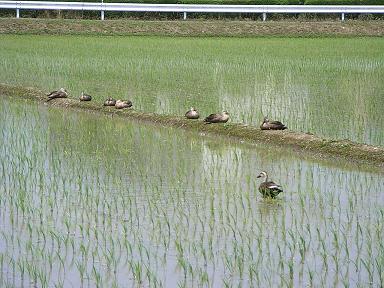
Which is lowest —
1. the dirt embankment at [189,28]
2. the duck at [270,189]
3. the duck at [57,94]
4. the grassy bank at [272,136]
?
the dirt embankment at [189,28]

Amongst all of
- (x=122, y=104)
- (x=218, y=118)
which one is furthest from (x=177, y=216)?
(x=122, y=104)

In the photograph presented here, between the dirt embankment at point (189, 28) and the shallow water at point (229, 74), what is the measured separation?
716mm

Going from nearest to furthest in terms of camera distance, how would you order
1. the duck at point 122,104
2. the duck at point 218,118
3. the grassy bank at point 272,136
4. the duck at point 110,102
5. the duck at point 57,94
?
the grassy bank at point 272,136 < the duck at point 218,118 < the duck at point 122,104 < the duck at point 110,102 < the duck at point 57,94

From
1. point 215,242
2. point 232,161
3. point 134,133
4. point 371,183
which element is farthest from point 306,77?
point 215,242

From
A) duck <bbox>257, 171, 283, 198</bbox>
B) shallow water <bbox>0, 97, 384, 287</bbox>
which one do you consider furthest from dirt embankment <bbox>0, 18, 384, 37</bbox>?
duck <bbox>257, 171, 283, 198</bbox>

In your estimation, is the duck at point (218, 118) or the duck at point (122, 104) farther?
the duck at point (122, 104)

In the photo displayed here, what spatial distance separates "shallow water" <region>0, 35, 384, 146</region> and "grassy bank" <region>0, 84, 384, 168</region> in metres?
0.49

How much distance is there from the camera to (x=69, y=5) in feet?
88.7

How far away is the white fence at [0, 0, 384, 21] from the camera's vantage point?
88.2 feet

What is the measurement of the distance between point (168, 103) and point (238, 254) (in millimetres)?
7667

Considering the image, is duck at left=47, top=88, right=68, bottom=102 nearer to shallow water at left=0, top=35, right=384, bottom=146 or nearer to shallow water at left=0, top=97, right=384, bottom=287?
shallow water at left=0, top=35, right=384, bottom=146

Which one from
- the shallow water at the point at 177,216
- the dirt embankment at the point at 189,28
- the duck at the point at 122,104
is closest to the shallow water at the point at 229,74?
the duck at the point at 122,104

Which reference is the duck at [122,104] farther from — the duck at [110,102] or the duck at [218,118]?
the duck at [218,118]

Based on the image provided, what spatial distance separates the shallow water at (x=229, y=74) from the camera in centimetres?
1308
